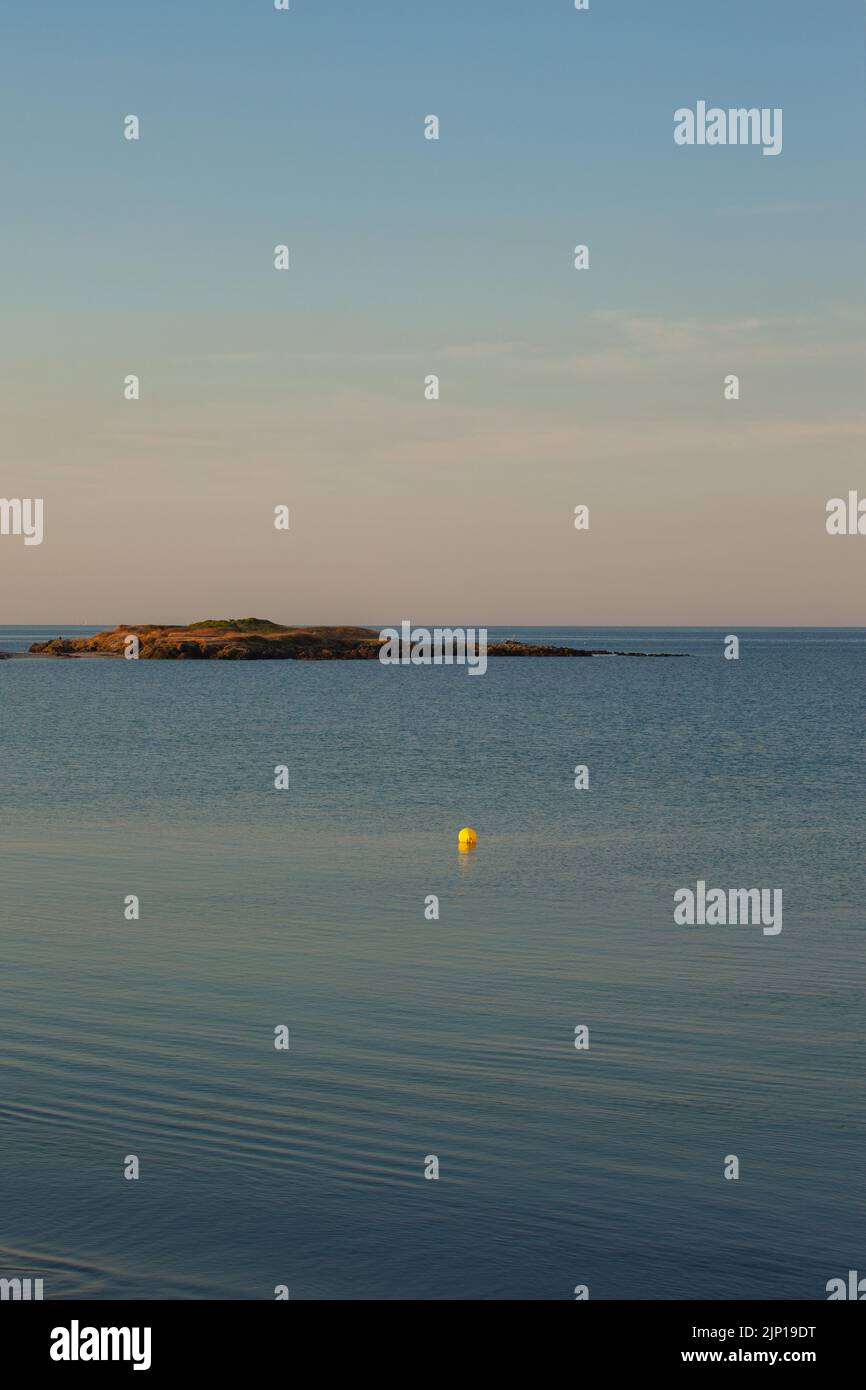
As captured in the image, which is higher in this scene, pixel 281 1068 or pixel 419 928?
pixel 419 928

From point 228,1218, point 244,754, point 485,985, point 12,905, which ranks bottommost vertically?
point 228,1218

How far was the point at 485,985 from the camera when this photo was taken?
23.0 metres

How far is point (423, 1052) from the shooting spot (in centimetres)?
1945

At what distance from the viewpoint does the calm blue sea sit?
13.5 meters

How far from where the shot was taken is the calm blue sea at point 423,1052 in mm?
13500

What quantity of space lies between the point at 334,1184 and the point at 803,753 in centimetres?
6139
